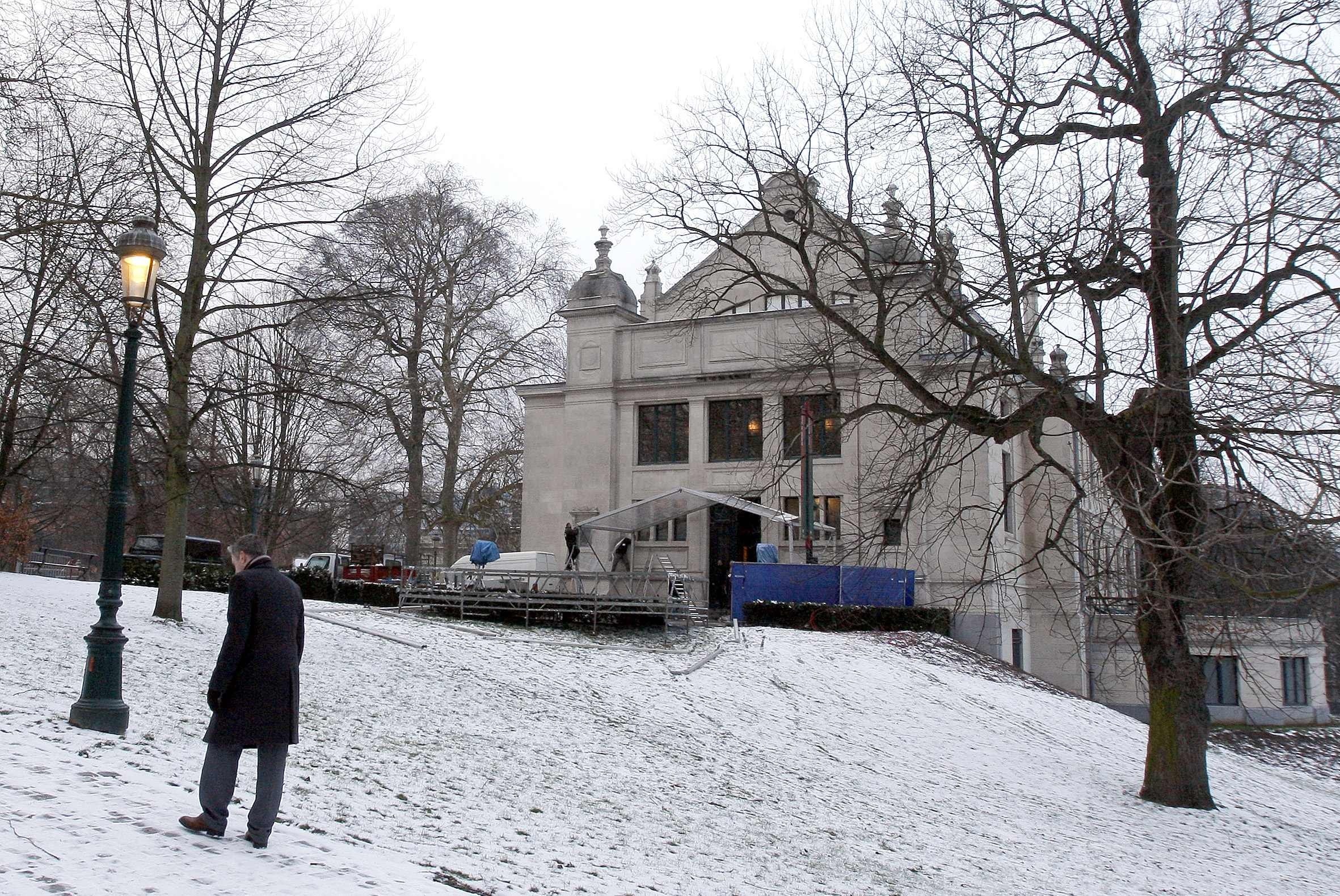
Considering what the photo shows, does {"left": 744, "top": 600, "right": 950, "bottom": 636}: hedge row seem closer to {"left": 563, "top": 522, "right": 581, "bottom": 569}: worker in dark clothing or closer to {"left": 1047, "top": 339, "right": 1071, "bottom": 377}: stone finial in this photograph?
{"left": 563, "top": 522, "right": 581, "bottom": 569}: worker in dark clothing

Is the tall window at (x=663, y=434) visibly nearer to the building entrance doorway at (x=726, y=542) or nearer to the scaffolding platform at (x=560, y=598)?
the building entrance doorway at (x=726, y=542)

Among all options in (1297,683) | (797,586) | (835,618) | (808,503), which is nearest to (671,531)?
(808,503)

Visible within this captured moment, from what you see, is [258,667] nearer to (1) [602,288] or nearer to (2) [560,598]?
(2) [560,598]

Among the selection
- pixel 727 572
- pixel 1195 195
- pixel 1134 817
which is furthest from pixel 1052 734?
pixel 727 572

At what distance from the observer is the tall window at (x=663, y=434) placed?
34.2 meters

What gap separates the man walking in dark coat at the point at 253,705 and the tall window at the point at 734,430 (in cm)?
2607

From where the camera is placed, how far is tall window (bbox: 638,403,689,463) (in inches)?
1345

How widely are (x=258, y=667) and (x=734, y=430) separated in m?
27.0

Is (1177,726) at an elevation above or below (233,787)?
below

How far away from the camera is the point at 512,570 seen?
22672mm

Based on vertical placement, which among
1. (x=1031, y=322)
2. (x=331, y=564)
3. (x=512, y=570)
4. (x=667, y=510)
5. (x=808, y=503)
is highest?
(x=1031, y=322)

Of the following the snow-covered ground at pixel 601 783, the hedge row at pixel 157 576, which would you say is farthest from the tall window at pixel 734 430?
the hedge row at pixel 157 576

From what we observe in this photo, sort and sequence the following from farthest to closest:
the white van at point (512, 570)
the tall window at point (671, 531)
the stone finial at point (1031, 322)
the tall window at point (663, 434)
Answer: the tall window at point (663, 434) → the tall window at point (671, 531) → the white van at point (512, 570) → the stone finial at point (1031, 322)

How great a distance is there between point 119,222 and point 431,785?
26.0ft
